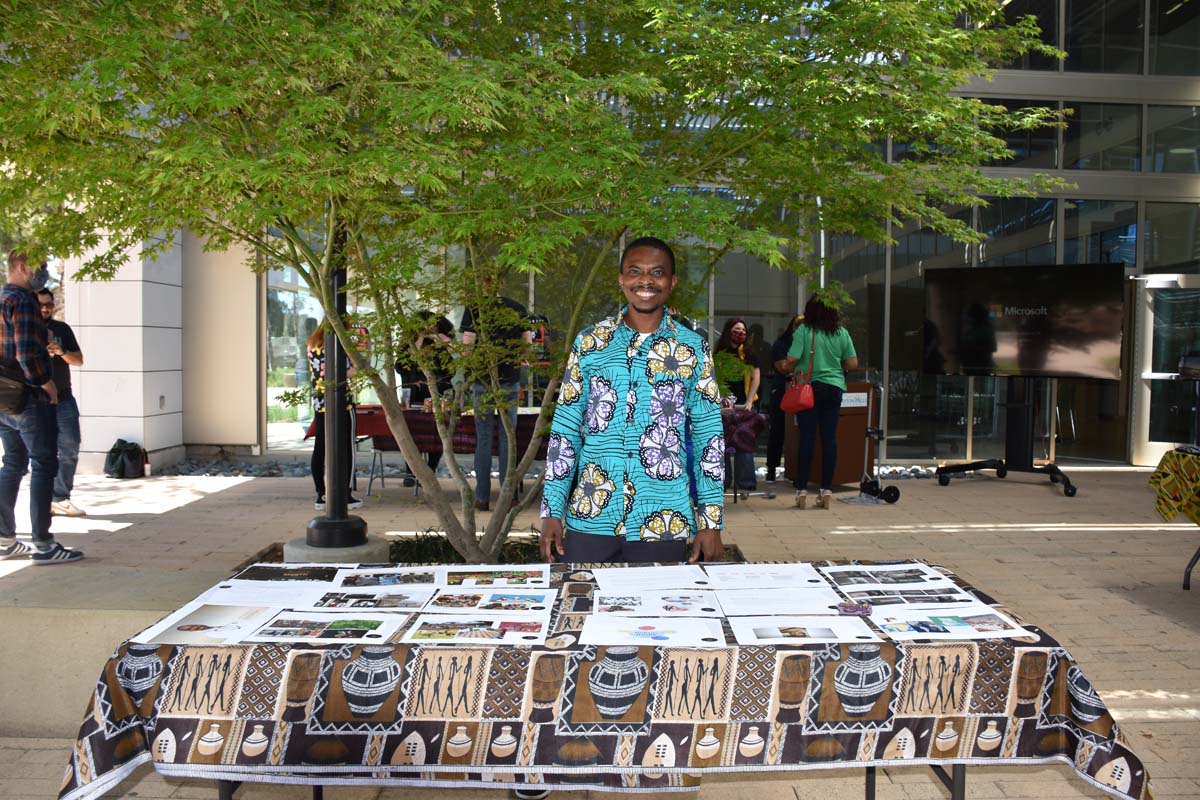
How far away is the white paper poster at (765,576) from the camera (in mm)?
2502

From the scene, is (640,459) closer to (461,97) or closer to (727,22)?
(461,97)

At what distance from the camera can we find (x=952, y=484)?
432 inches

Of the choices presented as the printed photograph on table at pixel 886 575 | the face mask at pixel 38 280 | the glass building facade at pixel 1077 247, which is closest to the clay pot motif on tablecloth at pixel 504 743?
the printed photograph on table at pixel 886 575

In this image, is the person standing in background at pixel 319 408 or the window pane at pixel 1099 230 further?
the window pane at pixel 1099 230

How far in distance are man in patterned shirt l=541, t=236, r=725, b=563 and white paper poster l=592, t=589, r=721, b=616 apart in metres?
0.68

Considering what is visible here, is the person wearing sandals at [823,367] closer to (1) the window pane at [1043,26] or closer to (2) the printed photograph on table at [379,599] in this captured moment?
(1) the window pane at [1043,26]

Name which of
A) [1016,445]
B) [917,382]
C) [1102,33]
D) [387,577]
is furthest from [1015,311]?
[387,577]

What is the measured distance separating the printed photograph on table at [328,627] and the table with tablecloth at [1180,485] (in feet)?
17.1

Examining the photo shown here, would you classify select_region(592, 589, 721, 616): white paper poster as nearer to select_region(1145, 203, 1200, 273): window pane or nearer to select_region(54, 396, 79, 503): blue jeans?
select_region(54, 396, 79, 503): blue jeans

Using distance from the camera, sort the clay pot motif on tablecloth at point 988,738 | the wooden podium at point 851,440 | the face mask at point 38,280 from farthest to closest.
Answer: the wooden podium at point 851,440
the face mask at point 38,280
the clay pot motif on tablecloth at point 988,738

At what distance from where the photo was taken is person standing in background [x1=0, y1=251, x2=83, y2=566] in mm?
5750

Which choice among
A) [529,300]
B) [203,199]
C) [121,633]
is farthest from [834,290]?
[529,300]

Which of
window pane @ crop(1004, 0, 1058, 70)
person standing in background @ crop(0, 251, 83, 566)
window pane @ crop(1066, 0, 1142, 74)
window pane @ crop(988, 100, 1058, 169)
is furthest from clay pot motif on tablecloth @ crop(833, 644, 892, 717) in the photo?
window pane @ crop(1066, 0, 1142, 74)

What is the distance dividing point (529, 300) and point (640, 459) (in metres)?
8.35
